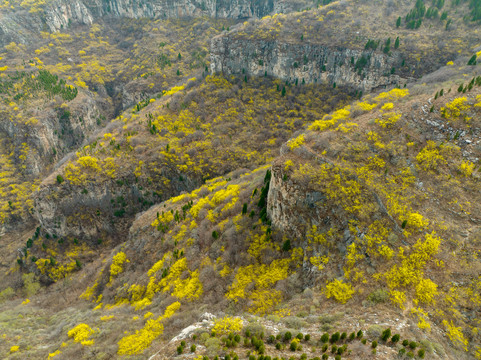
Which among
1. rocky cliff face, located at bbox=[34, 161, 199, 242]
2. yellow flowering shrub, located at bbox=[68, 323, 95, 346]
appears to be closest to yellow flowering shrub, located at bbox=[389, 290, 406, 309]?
yellow flowering shrub, located at bbox=[68, 323, 95, 346]

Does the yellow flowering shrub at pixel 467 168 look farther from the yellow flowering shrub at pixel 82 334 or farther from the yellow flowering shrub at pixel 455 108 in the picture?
the yellow flowering shrub at pixel 82 334

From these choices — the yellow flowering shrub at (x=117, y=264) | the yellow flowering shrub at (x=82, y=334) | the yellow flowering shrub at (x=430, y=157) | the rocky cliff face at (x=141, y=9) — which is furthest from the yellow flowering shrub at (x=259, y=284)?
the rocky cliff face at (x=141, y=9)

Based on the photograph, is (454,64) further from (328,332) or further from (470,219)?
(328,332)

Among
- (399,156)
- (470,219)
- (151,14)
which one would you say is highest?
(151,14)

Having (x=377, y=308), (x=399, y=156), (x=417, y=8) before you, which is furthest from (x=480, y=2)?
(x=377, y=308)

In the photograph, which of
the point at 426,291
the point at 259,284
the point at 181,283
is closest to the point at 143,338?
the point at 181,283

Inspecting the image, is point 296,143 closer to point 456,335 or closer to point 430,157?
point 430,157
